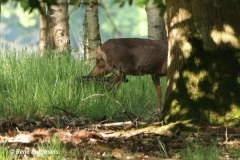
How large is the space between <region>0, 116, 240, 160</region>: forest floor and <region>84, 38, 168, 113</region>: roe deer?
4365 mm

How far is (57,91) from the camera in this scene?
29.1 ft

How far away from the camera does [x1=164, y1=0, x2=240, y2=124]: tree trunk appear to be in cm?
636

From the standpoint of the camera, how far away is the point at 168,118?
662cm

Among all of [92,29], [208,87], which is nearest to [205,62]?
[208,87]

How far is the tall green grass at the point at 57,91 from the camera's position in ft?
27.9

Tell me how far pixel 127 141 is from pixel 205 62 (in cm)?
118

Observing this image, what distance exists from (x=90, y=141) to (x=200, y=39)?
5.06 feet

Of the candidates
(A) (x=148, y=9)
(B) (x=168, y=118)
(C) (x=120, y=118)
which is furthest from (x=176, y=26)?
(A) (x=148, y=9)

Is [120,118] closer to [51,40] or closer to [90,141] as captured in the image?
[90,141]

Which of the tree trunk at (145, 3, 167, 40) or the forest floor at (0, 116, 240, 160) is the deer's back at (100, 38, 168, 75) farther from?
the forest floor at (0, 116, 240, 160)

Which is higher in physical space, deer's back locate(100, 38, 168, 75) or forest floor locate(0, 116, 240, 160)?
deer's back locate(100, 38, 168, 75)

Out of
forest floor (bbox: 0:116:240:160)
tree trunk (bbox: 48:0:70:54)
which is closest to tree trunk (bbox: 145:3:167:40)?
tree trunk (bbox: 48:0:70:54)

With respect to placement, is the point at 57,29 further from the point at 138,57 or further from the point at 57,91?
the point at 57,91

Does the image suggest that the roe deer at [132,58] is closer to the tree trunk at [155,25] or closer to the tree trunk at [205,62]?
the tree trunk at [155,25]
